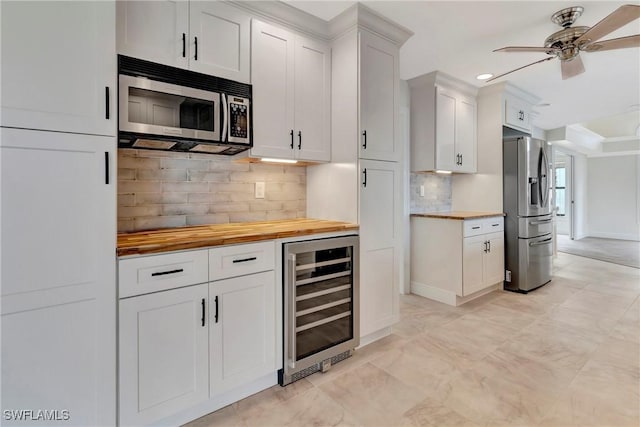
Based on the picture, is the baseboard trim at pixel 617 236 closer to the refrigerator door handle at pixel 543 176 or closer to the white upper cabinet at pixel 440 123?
the refrigerator door handle at pixel 543 176

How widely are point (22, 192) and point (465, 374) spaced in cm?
259

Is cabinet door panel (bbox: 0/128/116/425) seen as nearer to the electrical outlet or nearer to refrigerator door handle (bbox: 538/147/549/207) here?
the electrical outlet

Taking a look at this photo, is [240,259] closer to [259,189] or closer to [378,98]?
[259,189]

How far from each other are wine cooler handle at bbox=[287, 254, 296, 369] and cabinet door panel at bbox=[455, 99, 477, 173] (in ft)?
9.25

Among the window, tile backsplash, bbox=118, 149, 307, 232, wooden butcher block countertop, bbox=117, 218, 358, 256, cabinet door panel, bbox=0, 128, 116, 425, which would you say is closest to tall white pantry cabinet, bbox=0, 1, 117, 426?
cabinet door panel, bbox=0, 128, 116, 425

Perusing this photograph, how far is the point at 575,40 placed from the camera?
239 centimetres

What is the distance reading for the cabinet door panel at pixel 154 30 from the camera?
1.62 meters

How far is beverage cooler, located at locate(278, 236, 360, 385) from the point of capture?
193 centimetres

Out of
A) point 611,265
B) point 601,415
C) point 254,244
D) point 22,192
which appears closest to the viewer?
point 22,192

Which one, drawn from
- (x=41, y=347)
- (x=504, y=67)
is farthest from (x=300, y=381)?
(x=504, y=67)

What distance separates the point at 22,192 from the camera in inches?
47.9

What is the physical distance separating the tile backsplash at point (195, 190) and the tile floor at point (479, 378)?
1224mm

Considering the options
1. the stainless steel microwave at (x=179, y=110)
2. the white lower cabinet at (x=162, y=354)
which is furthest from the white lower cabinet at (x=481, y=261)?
the white lower cabinet at (x=162, y=354)

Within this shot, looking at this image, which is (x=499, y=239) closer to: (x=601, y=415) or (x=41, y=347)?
(x=601, y=415)
